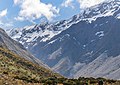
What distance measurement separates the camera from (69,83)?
38688mm

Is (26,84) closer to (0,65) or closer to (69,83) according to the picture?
(69,83)

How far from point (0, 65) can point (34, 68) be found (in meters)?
17.3

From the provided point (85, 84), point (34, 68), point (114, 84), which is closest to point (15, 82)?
point (85, 84)

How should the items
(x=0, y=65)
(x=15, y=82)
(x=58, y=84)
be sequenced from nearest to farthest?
1. (x=15, y=82)
2. (x=58, y=84)
3. (x=0, y=65)

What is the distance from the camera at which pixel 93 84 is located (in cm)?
3866

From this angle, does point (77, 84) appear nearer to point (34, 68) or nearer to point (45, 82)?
point (45, 82)

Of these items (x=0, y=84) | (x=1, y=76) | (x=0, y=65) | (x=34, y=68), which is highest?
(x=34, y=68)

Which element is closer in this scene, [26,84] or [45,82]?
[26,84]

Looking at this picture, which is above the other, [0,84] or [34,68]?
[34,68]

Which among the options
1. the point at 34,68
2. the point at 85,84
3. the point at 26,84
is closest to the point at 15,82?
the point at 26,84

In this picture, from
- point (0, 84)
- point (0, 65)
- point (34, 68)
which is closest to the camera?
point (0, 84)

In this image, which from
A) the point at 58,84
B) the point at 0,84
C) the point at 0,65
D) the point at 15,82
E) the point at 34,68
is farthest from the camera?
the point at 34,68

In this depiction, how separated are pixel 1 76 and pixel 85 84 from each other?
867 cm

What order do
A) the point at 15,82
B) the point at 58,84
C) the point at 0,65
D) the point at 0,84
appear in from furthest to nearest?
the point at 0,65 < the point at 58,84 < the point at 15,82 < the point at 0,84
